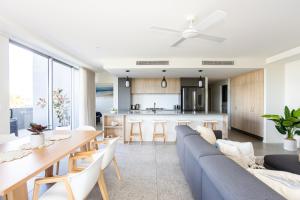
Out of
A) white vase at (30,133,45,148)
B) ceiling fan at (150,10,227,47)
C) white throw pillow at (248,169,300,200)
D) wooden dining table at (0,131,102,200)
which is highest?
ceiling fan at (150,10,227,47)

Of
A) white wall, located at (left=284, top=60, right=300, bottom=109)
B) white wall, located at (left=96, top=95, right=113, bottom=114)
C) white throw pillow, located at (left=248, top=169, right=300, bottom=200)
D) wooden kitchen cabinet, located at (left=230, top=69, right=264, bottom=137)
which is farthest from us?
white wall, located at (left=96, top=95, right=113, bottom=114)

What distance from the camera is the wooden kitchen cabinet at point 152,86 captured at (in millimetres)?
7098

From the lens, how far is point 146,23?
2701 millimetres

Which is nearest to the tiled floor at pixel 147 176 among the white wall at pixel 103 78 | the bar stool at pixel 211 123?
the bar stool at pixel 211 123

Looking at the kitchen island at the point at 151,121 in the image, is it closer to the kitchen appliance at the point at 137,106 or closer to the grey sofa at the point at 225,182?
the kitchen appliance at the point at 137,106

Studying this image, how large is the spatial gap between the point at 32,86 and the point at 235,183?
452 cm

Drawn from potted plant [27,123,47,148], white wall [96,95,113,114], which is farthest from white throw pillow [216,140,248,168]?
white wall [96,95,113,114]

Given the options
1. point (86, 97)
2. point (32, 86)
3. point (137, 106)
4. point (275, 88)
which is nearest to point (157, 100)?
point (137, 106)

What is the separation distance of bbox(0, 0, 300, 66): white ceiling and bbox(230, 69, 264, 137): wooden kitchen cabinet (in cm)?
161

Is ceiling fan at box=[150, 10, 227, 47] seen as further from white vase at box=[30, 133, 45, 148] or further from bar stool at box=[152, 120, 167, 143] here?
bar stool at box=[152, 120, 167, 143]

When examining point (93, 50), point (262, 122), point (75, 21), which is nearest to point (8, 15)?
point (75, 21)

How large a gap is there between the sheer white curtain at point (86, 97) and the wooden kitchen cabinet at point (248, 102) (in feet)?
18.8

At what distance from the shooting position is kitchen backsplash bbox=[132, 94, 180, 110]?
24.6ft

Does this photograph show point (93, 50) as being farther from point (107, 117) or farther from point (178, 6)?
point (178, 6)
